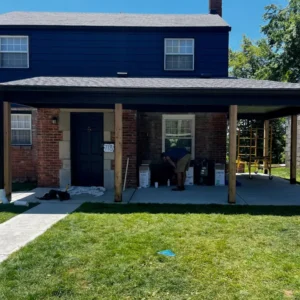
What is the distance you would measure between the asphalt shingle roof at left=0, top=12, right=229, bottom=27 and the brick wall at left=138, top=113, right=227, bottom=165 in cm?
340

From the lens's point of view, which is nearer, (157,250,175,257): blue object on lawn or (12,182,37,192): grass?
(157,250,175,257): blue object on lawn

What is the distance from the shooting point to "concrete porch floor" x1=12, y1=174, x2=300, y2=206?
731 cm

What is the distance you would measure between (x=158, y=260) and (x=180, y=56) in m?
8.43

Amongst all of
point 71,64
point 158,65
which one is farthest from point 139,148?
point 71,64

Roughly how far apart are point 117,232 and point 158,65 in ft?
23.8

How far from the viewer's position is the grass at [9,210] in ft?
18.9

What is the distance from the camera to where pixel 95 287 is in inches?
122

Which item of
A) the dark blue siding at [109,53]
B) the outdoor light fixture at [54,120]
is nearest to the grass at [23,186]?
the outdoor light fixture at [54,120]

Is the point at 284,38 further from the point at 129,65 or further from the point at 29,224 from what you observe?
the point at 29,224

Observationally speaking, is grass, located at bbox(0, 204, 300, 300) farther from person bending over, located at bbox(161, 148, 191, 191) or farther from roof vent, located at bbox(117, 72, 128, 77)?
roof vent, located at bbox(117, 72, 128, 77)

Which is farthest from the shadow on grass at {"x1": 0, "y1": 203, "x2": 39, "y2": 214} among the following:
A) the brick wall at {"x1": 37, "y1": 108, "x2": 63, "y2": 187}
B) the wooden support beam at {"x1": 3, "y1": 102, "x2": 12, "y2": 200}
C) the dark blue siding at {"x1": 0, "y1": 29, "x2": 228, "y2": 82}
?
the dark blue siding at {"x1": 0, "y1": 29, "x2": 228, "y2": 82}

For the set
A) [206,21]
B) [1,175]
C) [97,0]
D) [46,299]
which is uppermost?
[97,0]

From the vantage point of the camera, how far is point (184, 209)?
647cm

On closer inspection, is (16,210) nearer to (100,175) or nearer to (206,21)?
(100,175)
